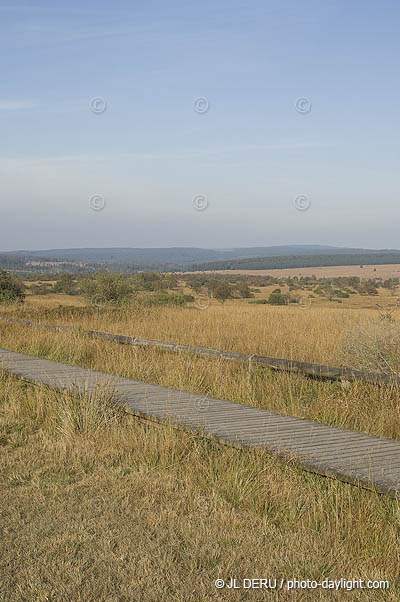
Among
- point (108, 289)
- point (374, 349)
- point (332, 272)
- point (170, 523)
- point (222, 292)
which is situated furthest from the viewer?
point (332, 272)

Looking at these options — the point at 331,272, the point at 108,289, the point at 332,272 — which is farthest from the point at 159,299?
the point at 332,272

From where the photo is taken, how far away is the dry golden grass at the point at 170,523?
3.19 m

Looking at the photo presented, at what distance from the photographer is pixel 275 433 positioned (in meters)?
5.20

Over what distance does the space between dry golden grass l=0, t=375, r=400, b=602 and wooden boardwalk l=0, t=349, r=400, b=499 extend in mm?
149

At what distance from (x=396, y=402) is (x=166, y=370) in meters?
3.11

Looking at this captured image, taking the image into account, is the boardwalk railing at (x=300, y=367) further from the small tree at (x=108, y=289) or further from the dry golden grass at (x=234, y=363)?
the small tree at (x=108, y=289)

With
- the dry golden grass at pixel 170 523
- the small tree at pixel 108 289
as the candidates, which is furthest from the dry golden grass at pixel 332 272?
the dry golden grass at pixel 170 523

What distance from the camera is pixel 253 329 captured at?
13.0m

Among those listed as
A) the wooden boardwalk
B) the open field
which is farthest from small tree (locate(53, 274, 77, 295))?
the open field

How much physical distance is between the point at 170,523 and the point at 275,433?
1.53 meters

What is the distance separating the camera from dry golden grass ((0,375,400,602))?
3189 millimetres

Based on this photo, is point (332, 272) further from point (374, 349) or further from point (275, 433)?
point (275, 433)

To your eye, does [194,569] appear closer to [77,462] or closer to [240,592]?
[240,592]

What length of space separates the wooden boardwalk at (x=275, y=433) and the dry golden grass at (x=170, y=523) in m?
0.15
